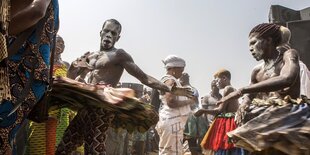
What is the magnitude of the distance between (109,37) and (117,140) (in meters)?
2.92

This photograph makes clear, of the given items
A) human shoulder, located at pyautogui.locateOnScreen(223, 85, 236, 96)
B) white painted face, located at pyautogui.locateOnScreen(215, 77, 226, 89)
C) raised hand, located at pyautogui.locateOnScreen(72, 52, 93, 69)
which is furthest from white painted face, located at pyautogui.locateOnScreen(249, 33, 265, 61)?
white painted face, located at pyautogui.locateOnScreen(215, 77, 226, 89)

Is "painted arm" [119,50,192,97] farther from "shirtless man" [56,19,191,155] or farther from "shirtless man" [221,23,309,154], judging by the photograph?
"shirtless man" [221,23,309,154]

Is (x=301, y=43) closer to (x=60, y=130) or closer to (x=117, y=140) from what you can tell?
(x=117, y=140)

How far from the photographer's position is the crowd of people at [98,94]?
194 cm

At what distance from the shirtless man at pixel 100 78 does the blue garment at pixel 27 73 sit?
140 centimetres

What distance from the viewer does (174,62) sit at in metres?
6.69

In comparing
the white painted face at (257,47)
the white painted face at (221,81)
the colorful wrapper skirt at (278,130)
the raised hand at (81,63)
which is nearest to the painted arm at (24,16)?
the raised hand at (81,63)

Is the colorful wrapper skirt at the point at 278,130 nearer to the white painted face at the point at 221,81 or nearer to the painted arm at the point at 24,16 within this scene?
the painted arm at the point at 24,16

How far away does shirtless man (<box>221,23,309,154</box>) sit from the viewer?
357cm

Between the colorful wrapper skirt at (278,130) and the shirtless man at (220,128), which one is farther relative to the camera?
the shirtless man at (220,128)

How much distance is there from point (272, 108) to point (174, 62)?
308 centimetres

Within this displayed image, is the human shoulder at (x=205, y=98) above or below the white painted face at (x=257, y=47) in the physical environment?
below

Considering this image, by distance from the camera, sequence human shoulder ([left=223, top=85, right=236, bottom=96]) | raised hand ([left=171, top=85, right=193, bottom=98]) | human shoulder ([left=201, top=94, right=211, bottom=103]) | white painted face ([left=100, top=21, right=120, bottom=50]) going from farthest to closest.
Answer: human shoulder ([left=201, top=94, right=211, bottom=103]) → human shoulder ([left=223, top=85, right=236, bottom=96]) → white painted face ([left=100, top=21, right=120, bottom=50]) → raised hand ([left=171, top=85, right=193, bottom=98])

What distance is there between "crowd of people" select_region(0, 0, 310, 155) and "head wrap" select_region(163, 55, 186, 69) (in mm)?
1965
